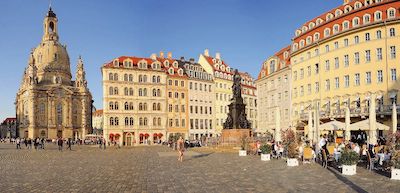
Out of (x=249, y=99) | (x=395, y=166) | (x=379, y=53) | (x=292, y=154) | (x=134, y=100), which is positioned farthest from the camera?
(x=249, y=99)

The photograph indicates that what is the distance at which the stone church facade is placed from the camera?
12175 centimetres

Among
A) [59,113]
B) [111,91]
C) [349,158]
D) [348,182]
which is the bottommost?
[348,182]

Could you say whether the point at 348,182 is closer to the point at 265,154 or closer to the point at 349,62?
the point at 265,154

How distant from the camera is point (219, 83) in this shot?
9975 cm

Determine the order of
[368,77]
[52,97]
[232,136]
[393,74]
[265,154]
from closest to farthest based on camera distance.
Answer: [265,154], [232,136], [393,74], [368,77], [52,97]

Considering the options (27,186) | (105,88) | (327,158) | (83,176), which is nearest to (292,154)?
(327,158)

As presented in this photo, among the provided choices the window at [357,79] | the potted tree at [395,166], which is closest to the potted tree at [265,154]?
the potted tree at [395,166]

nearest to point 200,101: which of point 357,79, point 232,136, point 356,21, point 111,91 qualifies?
point 111,91

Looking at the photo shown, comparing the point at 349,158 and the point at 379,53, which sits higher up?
the point at 379,53

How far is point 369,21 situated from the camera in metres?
48.8

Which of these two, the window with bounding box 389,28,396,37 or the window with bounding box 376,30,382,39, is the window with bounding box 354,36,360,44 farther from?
the window with bounding box 389,28,396,37

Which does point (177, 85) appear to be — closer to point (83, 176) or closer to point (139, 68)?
point (139, 68)

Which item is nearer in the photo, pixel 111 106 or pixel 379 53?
pixel 379 53

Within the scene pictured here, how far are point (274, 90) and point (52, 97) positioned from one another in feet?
259
